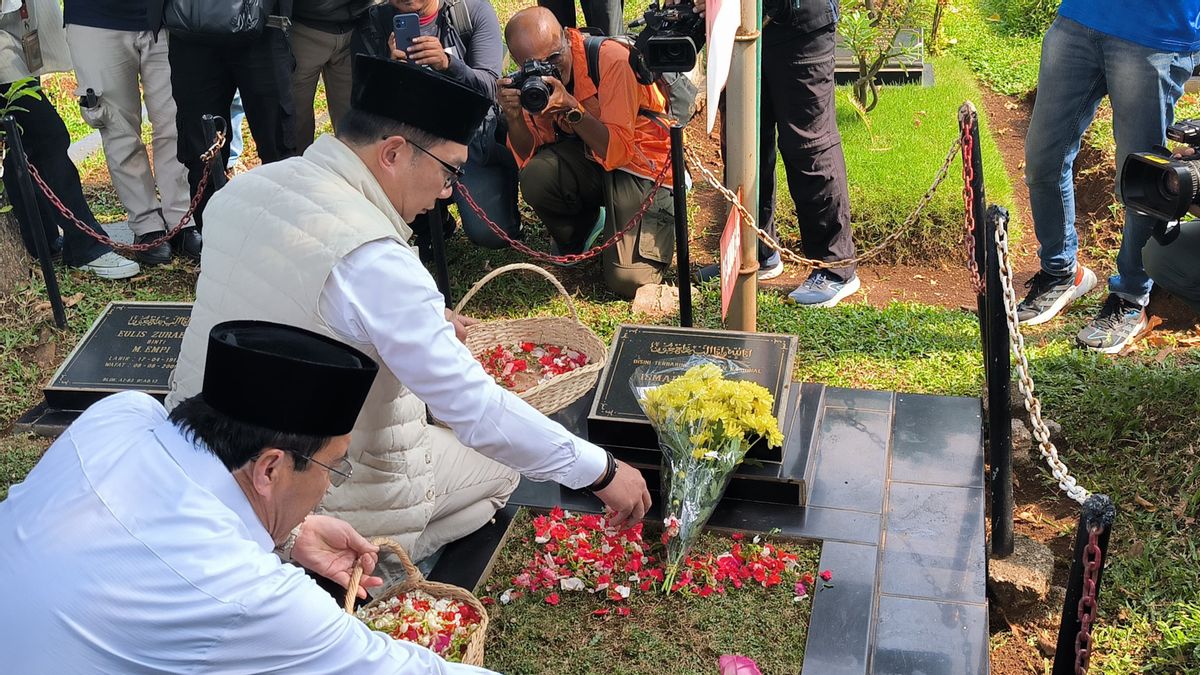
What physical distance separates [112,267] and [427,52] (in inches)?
85.2

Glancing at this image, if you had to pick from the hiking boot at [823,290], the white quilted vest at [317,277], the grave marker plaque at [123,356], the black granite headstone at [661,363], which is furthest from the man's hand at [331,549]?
the hiking boot at [823,290]

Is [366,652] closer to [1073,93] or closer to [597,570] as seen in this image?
[597,570]

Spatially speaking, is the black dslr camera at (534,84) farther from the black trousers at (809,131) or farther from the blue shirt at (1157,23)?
the blue shirt at (1157,23)

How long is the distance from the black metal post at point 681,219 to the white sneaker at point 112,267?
9.90 feet

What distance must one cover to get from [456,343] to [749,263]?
6.80ft

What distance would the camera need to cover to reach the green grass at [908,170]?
608cm

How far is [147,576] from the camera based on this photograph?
1928 millimetres

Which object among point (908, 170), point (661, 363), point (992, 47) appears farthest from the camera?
point (992, 47)

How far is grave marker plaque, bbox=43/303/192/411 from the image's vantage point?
14.7 feet

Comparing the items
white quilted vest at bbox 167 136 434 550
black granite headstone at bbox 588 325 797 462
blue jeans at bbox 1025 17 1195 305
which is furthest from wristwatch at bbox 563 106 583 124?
white quilted vest at bbox 167 136 434 550

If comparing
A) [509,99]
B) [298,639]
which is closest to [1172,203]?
[509,99]

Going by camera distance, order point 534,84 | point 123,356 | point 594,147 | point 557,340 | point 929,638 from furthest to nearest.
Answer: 1. point 594,147
2. point 534,84
3. point 557,340
4. point 123,356
5. point 929,638

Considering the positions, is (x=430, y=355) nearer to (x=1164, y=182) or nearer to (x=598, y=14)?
(x=1164, y=182)

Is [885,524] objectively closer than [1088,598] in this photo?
No
